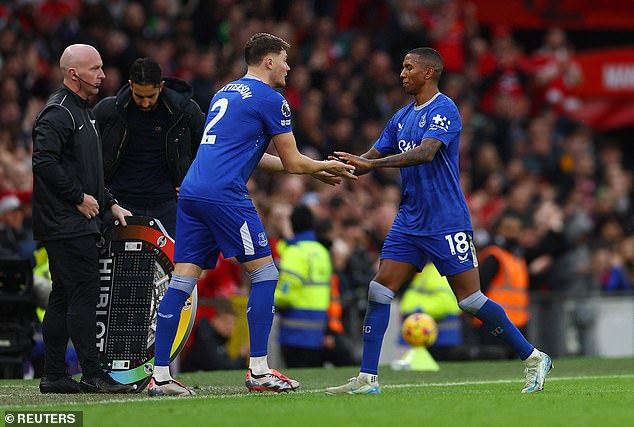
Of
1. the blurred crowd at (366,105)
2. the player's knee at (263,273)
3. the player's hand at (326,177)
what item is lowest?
the player's knee at (263,273)

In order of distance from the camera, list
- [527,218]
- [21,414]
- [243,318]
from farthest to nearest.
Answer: [527,218] → [243,318] → [21,414]

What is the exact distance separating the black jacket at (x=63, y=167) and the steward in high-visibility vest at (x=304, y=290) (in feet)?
15.5

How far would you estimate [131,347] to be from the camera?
975 cm

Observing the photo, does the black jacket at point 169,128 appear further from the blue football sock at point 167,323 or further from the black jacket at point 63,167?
the blue football sock at point 167,323

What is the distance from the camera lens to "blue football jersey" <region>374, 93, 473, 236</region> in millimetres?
9180

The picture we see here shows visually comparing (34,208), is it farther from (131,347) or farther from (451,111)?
(451,111)

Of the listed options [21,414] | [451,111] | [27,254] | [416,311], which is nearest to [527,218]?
[416,311]

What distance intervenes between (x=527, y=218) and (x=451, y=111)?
1055 cm

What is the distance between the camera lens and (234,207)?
352 inches

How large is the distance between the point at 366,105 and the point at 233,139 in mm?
11899

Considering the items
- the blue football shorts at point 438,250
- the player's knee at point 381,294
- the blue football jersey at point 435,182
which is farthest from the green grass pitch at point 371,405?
the blue football jersey at point 435,182

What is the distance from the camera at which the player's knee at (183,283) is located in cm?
902

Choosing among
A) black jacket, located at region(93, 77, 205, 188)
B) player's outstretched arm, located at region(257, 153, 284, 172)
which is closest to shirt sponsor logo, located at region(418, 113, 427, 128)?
player's outstretched arm, located at region(257, 153, 284, 172)

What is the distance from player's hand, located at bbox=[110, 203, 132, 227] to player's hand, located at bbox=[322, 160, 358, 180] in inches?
63.5
